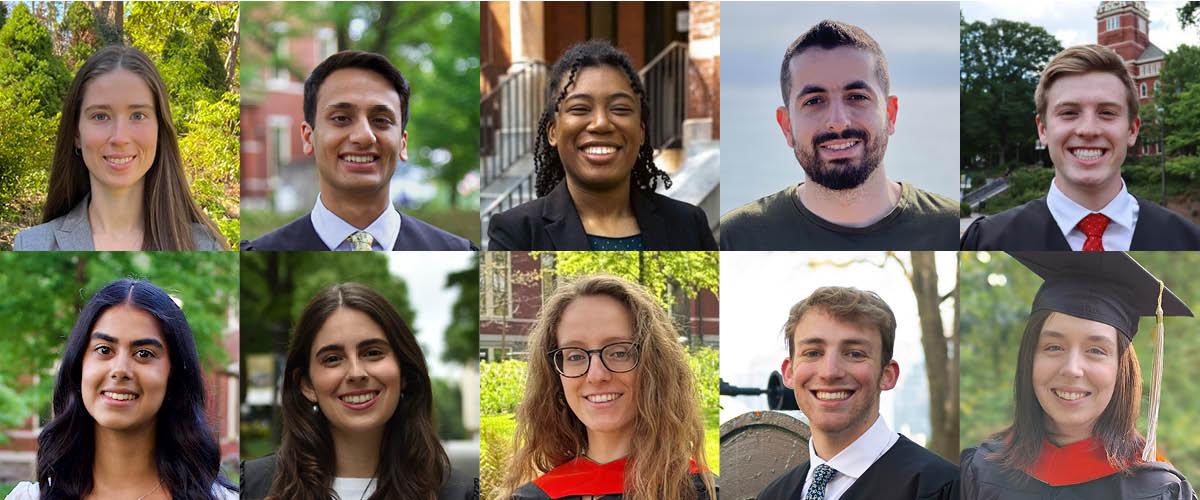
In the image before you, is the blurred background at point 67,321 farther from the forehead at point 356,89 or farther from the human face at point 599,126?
the human face at point 599,126

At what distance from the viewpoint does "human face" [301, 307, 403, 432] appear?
5375 mm

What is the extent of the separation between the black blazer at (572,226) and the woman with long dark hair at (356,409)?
0.64m

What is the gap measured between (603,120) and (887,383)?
1740mm

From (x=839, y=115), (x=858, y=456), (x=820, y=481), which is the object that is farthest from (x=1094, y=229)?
(x=820, y=481)

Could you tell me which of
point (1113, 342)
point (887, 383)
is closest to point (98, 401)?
point (887, 383)

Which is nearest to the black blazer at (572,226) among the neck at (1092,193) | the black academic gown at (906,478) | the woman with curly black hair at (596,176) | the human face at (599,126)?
the woman with curly black hair at (596,176)

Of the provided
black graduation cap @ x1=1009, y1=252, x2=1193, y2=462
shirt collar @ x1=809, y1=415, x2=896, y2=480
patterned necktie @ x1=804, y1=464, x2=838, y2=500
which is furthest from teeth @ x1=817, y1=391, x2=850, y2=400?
black graduation cap @ x1=1009, y1=252, x2=1193, y2=462

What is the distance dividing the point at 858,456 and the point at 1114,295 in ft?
4.50

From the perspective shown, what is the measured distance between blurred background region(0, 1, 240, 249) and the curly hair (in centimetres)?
145

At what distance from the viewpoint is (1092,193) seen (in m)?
5.40

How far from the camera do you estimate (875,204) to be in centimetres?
545

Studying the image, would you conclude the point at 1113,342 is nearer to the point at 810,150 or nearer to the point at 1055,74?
the point at 1055,74

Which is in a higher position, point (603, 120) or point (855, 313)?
point (603, 120)

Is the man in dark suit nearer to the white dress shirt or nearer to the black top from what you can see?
the white dress shirt
